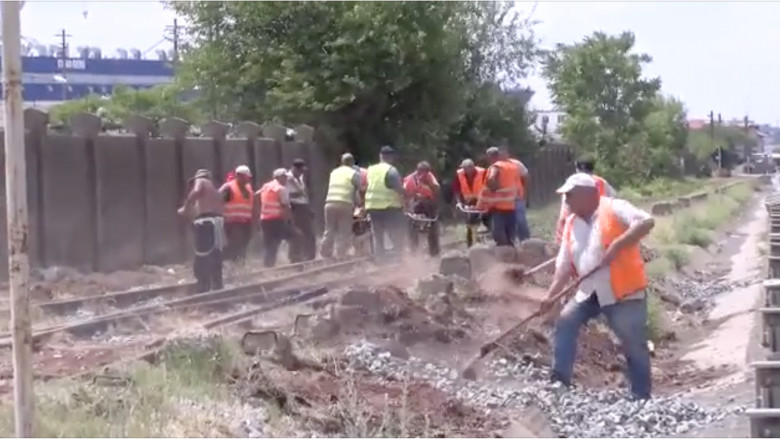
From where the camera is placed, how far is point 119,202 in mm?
26141

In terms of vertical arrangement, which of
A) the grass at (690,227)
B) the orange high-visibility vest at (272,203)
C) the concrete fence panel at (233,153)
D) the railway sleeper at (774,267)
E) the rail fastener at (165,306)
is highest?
the concrete fence panel at (233,153)

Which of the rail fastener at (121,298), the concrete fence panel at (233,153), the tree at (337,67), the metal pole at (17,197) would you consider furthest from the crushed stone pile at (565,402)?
the tree at (337,67)

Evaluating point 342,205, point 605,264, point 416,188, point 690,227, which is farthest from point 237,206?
point 690,227

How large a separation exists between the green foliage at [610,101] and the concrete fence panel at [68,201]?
53097mm

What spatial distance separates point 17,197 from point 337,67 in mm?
29983

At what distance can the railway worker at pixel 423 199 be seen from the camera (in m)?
24.6

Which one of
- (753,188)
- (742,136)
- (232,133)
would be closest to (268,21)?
(232,133)

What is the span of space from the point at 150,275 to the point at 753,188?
72.0 metres

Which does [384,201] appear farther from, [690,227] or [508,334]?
[690,227]

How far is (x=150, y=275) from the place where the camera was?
23641mm

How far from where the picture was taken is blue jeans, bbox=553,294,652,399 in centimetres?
1128

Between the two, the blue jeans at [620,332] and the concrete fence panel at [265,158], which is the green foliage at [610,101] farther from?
the blue jeans at [620,332]

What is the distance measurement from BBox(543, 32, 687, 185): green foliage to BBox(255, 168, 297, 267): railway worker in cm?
5376

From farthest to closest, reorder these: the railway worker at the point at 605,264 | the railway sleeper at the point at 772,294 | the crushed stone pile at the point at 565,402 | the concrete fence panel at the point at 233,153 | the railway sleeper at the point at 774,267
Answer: the concrete fence panel at the point at 233,153 < the railway sleeper at the point at 774,267 < the railway sleeper at the point at 772,294 < the crushed stone pile at the point at 565,402 < the railway worker at the point at 605,264
